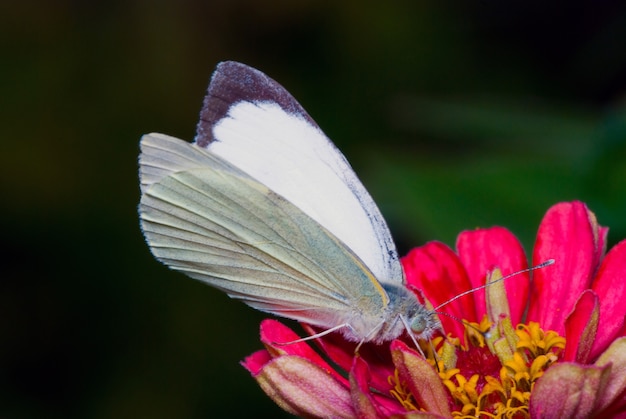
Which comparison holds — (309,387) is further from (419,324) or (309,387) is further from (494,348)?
(494,348)

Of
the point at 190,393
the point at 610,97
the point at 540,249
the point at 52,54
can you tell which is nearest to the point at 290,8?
the point at 52,54

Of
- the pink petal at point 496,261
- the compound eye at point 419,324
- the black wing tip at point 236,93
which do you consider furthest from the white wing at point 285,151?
the pink petal at point 496,261

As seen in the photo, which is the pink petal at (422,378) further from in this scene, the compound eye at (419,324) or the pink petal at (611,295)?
the pink petal at (611,295)

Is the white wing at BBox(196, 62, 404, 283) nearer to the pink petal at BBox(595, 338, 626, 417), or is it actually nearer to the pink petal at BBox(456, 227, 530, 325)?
the pink petal at BBox(456, 227, 530, 325)

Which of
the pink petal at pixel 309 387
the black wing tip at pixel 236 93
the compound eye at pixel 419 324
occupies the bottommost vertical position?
the pink petal at pixel 309 387

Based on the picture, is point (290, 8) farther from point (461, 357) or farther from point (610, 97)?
point (461, 357)

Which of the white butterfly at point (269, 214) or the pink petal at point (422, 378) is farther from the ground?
the white butterfly at point (269, 214)

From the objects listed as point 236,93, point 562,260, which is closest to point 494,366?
point 562,260
